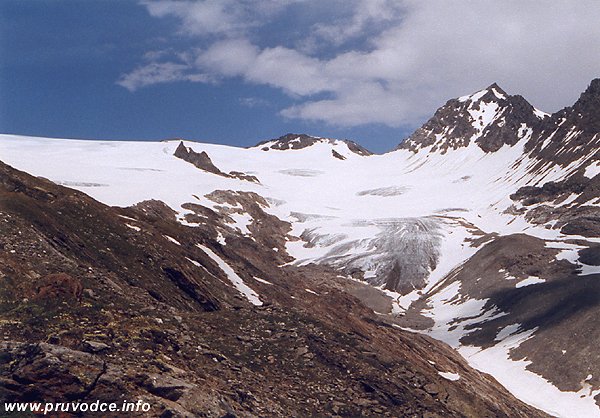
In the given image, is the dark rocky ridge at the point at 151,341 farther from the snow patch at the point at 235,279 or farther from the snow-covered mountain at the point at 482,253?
the snow-covered mountain at the point at 482,253

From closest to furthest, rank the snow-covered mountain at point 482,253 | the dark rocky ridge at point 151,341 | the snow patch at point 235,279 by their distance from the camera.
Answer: the dark rocky ridge at point 151,341 < the snow patch at point 235,279 < the snow-covered mountain at point 482,253

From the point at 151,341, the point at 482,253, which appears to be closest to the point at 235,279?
the point at 151,341

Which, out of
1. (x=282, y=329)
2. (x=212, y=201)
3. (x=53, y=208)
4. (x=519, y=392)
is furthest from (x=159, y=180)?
(x=282, y=329)

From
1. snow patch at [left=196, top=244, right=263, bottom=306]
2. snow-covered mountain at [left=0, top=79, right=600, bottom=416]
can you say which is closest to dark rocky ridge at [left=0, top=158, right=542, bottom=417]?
snow patch at [left=196, top=244, right=263, bottom=306]

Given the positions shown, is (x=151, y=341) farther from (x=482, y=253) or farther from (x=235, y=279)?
(x=482, y=253)

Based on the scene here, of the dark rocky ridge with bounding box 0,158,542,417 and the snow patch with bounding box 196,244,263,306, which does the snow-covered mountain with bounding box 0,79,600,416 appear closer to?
the snow patch with bounding box 196,244,263,306

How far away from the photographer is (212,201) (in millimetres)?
160250

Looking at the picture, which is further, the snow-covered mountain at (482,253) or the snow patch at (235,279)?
the snow-covered mountain at (482,253)

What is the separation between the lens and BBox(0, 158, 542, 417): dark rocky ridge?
708 inches

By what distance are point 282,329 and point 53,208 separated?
17.0 m

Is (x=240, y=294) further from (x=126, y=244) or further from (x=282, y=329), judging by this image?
(x=282, y=329)

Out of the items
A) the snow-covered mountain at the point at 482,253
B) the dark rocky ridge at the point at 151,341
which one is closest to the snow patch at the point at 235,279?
the dark rocky ridge at the point at 151,341

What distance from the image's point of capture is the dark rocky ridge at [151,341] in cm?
1798

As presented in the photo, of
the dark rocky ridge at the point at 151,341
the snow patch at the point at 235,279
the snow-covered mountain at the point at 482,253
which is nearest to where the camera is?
the dark rocky ridge at the point at 151,341
